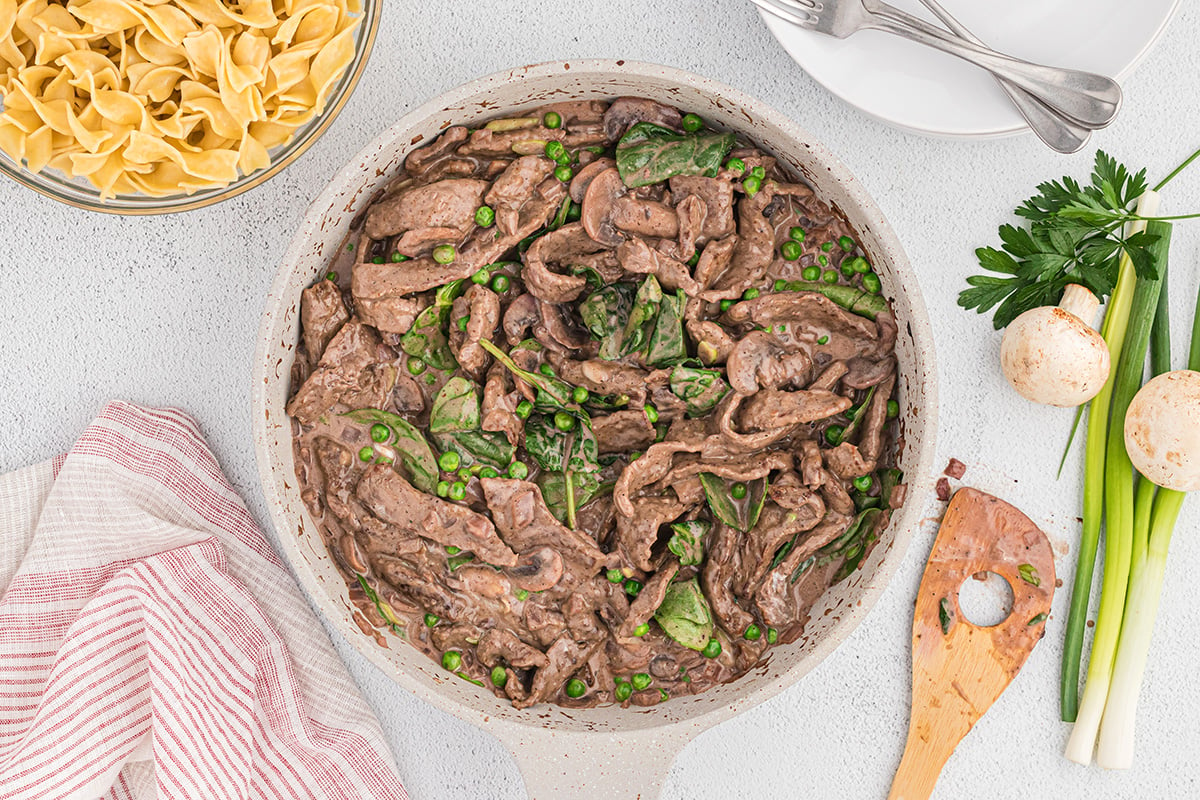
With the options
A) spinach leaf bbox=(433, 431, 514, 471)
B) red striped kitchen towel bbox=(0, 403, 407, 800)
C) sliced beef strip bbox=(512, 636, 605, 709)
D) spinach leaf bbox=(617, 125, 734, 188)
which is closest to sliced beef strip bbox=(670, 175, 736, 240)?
spinach leaf bbox=(617, 125, 734, 188)

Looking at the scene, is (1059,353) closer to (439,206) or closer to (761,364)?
(761,364)

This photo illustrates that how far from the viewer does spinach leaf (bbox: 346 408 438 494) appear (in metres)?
2.45

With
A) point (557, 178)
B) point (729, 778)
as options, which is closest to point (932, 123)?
point (557, 178)

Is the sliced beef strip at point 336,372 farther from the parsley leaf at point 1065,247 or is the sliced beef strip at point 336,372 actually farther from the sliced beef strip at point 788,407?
the parsley leaf at point 1065,247

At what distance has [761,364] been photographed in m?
2.40

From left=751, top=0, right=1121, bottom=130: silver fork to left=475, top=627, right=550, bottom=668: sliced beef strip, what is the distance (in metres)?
1.75

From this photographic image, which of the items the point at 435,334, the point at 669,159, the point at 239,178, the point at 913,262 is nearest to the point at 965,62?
the point at 913,262

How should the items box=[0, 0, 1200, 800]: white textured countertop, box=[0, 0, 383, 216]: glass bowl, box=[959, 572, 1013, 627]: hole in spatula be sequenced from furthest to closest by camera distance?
box=[959, 572, 1013, 627]: hole in spatula → box=[0, 0, 1200, 800]: white textured countertop → box=[0, 0, 383, 216]: glass bowl

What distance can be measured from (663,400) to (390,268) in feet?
2.54

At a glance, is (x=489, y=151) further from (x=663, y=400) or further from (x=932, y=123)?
(x=932, y=123)

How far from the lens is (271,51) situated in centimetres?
221

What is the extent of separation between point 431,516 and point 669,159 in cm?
108

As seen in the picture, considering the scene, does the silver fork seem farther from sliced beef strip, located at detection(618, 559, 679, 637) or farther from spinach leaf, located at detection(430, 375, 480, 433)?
sliced beef strip, located at detection(618, 559, 679, 637)

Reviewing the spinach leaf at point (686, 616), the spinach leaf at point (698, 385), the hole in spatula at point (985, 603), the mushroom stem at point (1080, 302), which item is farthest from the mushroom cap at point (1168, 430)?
the spinach leaf at point (686, 616)
